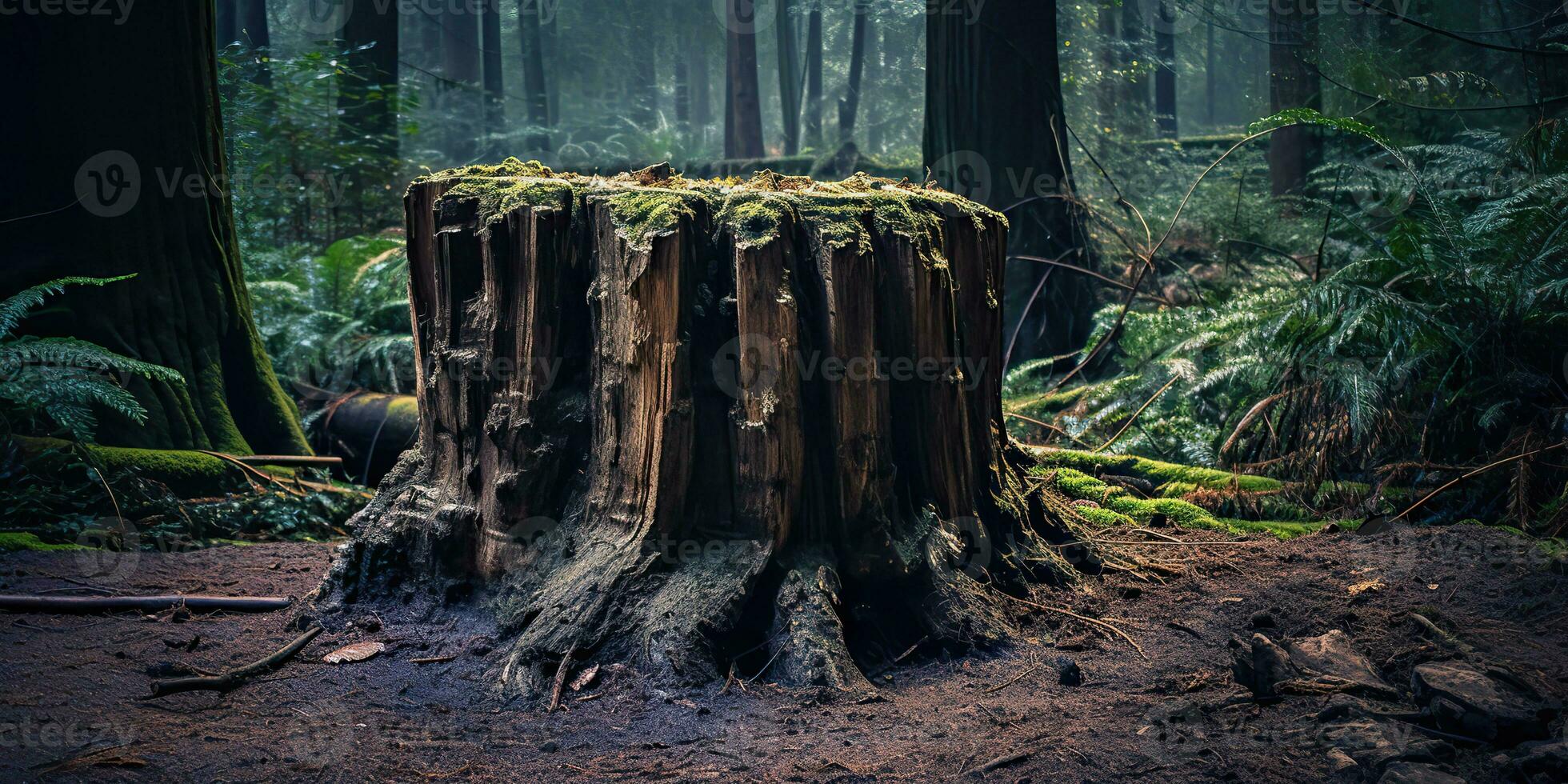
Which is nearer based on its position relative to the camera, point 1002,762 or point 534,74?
point 1002,762

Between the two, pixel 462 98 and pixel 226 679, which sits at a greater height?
pixel 462 98

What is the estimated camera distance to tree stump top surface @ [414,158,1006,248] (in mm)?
3293

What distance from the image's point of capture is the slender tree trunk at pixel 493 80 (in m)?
29.8

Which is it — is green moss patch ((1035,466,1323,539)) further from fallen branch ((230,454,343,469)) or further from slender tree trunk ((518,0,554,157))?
slender tree trunk ((518,0,554,157))

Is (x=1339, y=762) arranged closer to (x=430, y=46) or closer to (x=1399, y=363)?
(x=1399, y=363)

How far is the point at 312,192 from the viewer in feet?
38.8

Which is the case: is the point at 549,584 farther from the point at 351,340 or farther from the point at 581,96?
the point at 581,96

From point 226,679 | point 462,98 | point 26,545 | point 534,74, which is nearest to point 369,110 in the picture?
point 26,545

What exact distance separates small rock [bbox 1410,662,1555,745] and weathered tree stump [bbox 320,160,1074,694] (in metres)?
1.27

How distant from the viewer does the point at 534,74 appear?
32344mm

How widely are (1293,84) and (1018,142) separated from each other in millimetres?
4119

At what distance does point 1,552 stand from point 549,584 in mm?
2818

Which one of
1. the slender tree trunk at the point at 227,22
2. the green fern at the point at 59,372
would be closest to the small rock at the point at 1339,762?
the green fern at the point at 59,372

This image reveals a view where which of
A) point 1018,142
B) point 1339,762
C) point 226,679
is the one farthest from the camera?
point 1018,142
